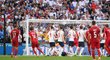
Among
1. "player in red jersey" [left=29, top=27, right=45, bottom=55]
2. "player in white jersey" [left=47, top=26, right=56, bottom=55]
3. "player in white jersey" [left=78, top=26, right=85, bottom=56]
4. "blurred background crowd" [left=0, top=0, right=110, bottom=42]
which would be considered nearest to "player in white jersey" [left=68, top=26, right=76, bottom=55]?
"player in white jersey" [left=78, top=26, right=85, bottom=56]

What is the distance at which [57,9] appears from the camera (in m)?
41.8

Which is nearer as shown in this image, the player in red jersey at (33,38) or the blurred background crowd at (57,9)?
the player in red jersey at (33,38)

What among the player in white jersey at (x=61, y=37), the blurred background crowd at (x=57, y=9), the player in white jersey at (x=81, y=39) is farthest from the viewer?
the blurred background crowd at (x=57, y=9)

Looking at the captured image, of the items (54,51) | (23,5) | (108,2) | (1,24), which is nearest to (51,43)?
(54,51)

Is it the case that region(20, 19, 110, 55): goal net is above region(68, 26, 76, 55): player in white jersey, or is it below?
above

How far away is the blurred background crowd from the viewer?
40312mm

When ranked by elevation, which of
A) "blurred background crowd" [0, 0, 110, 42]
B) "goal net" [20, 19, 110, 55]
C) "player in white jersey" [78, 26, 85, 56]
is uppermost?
"blurred background crowd" [0, 0, 110, 42]

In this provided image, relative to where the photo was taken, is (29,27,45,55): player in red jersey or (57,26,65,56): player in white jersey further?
(57,26,65,56): player in white jersey

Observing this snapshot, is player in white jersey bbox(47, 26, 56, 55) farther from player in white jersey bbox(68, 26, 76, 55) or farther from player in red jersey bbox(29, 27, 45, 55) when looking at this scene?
player in red jersey bbox(29, 27, 45, 55)

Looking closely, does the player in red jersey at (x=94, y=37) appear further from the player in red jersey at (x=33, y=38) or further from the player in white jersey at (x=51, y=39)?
the player in white jersey at (x=51, y=39)

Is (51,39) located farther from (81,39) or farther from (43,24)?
(81,39)

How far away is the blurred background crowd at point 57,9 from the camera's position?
40.3m

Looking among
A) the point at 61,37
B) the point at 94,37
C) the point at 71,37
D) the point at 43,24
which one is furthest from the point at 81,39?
the point at 94,37

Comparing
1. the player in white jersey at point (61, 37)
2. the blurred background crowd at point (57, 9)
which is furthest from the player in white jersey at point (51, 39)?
the blurred background crowd at point (57, 9)
